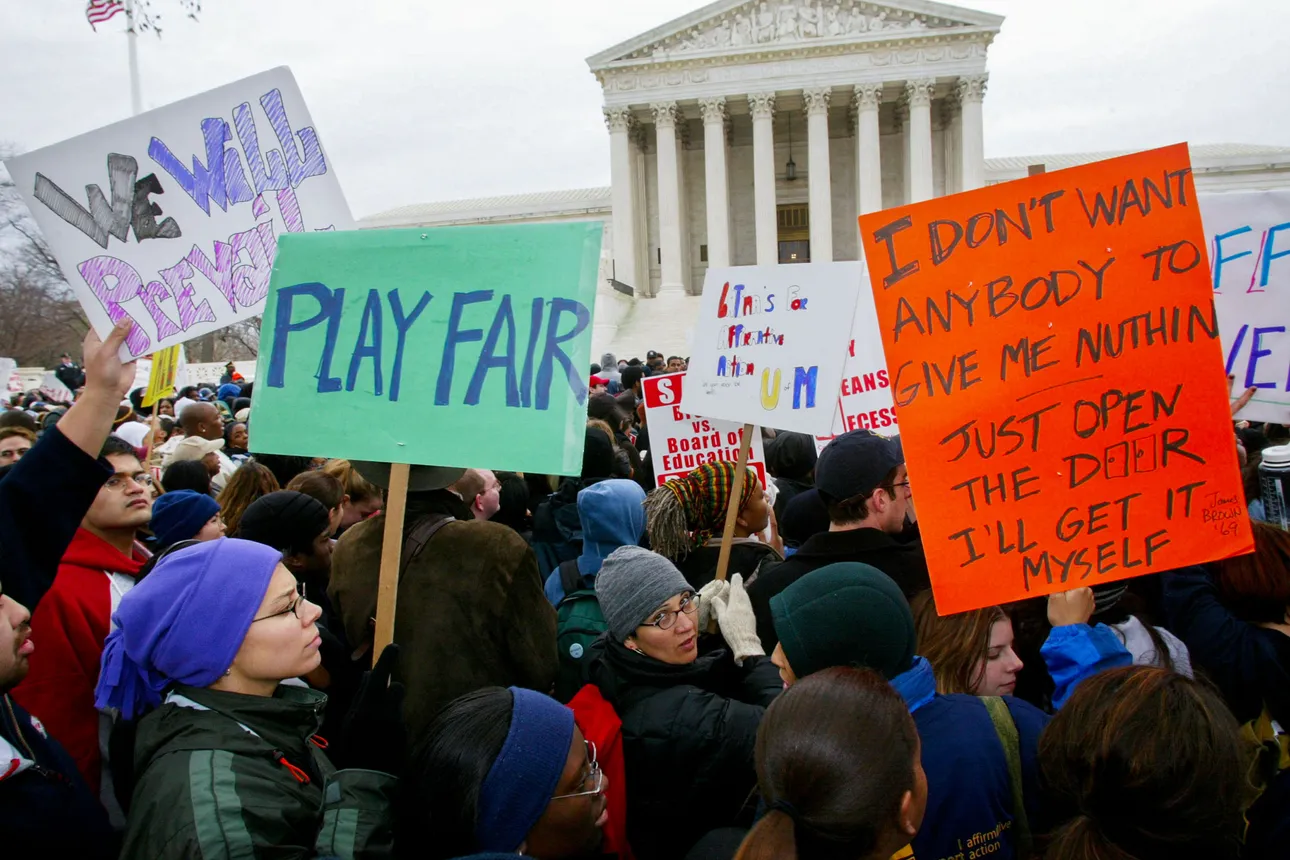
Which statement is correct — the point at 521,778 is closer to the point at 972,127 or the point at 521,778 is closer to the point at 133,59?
the point at 133,59

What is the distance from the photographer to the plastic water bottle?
3479 millimetres

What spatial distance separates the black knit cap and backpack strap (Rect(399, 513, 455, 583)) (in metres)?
0.92

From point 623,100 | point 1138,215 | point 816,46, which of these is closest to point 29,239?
point 623,100

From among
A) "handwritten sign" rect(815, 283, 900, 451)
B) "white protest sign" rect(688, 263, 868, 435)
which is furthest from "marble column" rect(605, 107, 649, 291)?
"white protest sign" rect(688, 263, 868, 435)

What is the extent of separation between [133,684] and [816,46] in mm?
40635

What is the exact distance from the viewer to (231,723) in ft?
6.30

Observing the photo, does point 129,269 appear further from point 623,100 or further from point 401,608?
point 623,100

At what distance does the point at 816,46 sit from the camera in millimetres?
38250

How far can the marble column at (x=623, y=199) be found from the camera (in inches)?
1580

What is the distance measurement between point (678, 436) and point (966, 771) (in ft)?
13.1

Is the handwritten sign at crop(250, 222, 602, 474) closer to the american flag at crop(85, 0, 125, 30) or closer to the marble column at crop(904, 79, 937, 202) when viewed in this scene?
the american flag at crop(85, 0, 125, 30)

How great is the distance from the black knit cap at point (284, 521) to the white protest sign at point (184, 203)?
76cm

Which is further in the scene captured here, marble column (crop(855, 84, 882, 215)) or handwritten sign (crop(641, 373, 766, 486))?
marble column (crop(855, 84, 882, 215))

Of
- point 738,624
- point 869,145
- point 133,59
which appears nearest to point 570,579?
point 738,624
